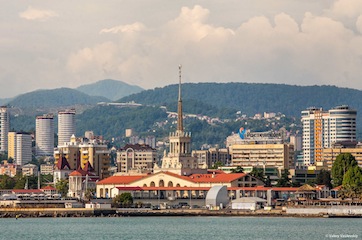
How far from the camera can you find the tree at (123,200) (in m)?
140

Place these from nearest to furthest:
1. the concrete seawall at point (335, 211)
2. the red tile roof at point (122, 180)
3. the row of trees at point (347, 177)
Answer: the concrete seawall at point (335, 211) < the row of trees at point (347, 177) < the red tile roof at point (122, 180)

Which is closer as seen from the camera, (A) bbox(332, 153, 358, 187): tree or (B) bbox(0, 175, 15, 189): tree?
(A) bbox(332, 153, 358, 187): tree

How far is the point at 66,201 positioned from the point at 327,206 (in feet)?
117

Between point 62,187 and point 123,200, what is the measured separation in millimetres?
30740

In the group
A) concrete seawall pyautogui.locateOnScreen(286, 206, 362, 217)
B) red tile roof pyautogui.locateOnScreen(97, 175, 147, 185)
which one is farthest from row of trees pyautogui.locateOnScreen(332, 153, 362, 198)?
red tile roof pyautogui.locateOnScreen(97, 175, 147, 185)

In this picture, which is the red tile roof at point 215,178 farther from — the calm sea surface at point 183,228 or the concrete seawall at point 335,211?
the concrete seawall at point 335,211

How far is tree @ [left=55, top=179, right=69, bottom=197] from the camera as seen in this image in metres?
168

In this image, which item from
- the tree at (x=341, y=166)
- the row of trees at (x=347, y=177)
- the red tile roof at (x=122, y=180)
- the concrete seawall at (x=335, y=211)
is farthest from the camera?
the tree at (x=341, y=166)

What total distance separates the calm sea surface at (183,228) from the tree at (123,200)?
39.5 ft

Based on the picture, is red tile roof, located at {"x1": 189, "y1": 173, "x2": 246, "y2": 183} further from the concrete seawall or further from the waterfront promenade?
the concrete seawall

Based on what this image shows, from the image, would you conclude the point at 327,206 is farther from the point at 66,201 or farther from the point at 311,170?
the point at 311,170

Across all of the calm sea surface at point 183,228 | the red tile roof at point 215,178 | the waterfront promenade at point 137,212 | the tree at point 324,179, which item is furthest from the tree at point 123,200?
the tree at point 324,179

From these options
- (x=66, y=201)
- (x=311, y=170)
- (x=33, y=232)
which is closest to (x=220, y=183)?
(x=66, y=201)

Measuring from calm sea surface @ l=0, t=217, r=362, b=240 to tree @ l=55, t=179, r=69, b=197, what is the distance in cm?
4010
